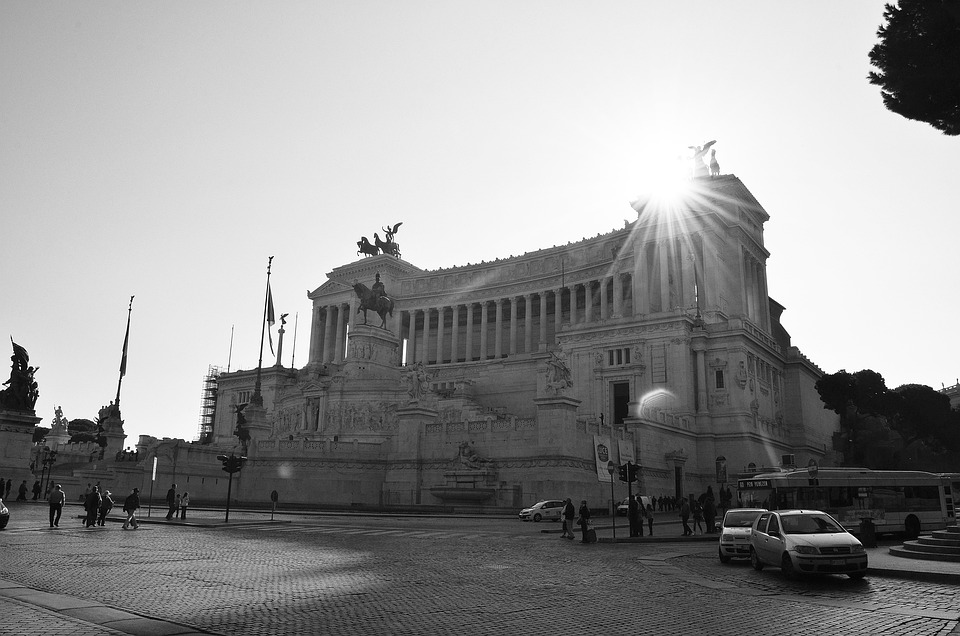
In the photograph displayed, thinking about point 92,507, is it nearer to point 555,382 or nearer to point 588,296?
point 555,382

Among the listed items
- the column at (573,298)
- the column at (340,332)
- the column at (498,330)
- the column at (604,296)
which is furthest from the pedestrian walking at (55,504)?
the column at (340,332)

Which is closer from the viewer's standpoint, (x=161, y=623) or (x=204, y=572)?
(x=161, y=623)

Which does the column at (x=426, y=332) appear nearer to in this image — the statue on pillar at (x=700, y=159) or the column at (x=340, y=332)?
the column at (x=340, y=332)

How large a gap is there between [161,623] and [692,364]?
5908 cm

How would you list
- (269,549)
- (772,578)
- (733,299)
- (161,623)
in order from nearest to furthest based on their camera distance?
(161,623)
(772,578)
(269,549)
(733,299)

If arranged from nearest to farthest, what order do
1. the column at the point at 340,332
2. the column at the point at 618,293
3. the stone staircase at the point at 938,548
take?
the stone staircase at the point at 938,548 → the column at the point at 618,293 → the column at the point at 340,332

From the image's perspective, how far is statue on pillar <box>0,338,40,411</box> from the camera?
1550 inches

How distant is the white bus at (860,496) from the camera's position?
89.0 ft

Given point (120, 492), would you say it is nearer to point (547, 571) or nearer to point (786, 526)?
point (547, 571)

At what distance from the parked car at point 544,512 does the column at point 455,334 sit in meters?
67.2

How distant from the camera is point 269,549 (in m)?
20.6

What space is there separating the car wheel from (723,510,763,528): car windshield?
12.2 ft

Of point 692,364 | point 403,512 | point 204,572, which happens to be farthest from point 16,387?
point 692,364

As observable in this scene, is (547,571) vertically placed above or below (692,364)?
below
